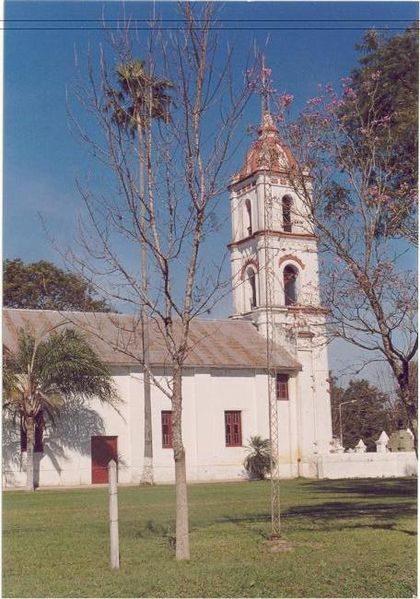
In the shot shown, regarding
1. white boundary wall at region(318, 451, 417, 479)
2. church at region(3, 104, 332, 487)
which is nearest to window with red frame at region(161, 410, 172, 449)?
church at region(3, 104, 332, 487)

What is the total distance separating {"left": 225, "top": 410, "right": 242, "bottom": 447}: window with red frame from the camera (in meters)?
33.5

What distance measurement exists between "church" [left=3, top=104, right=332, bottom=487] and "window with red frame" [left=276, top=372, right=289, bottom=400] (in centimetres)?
4

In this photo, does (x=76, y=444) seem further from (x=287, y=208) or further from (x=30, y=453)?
(x=287, y=208)

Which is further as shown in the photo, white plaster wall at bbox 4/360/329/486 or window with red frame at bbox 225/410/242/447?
window with red frame at bbox 225/410/242/447

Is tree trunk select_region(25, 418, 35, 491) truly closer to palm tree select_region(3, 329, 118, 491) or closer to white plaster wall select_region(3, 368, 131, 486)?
palm tree select_region(3, 329, 118, 491)

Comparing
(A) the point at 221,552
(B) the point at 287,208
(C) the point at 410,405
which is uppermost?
(B) the point at 287,208

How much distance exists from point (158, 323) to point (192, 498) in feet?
38.9

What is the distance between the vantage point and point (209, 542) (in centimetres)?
1107

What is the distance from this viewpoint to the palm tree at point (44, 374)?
25.3 m

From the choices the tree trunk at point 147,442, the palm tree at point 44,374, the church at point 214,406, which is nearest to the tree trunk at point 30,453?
the palm tree at point 44,374

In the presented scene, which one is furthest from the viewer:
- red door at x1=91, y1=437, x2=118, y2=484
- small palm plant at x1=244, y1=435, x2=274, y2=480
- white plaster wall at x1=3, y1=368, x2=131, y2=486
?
small palm plant at x1=244, y1=435, x2=274, y2=480

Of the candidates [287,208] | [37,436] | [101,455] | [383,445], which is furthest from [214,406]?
[287,208]

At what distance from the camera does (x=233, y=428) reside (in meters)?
33.7

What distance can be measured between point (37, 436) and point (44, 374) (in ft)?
13.9
